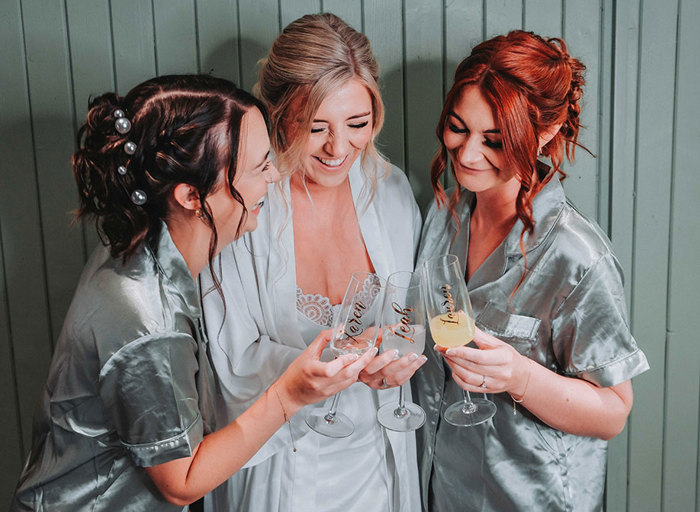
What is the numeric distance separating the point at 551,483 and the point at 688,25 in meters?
1.37

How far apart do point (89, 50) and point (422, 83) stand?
0.97 metres

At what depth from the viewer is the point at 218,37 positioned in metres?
2.02

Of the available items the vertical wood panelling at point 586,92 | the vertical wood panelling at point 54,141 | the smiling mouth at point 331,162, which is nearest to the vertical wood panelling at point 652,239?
the vertical wood panelling at point 586,92

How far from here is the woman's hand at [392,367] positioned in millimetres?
1521

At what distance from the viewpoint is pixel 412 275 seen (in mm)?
1500

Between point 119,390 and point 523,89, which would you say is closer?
point 119,390

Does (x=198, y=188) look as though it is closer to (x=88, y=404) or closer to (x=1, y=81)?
(x=88, y=404)

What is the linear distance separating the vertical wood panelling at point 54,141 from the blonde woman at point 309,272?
0.59 meters

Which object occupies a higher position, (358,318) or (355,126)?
(355,126)

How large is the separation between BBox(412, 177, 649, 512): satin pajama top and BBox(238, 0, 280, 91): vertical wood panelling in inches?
26.6

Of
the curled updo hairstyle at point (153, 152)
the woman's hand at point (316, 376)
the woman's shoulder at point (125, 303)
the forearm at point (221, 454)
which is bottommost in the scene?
the forearm at point (221, 454)

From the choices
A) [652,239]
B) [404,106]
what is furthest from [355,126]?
[652,239]

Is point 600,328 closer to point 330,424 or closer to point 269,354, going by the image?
point 330,424

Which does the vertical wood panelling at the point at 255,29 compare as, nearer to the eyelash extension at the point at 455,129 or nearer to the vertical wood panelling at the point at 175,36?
the vertical wood panelling at the point at 175,36
